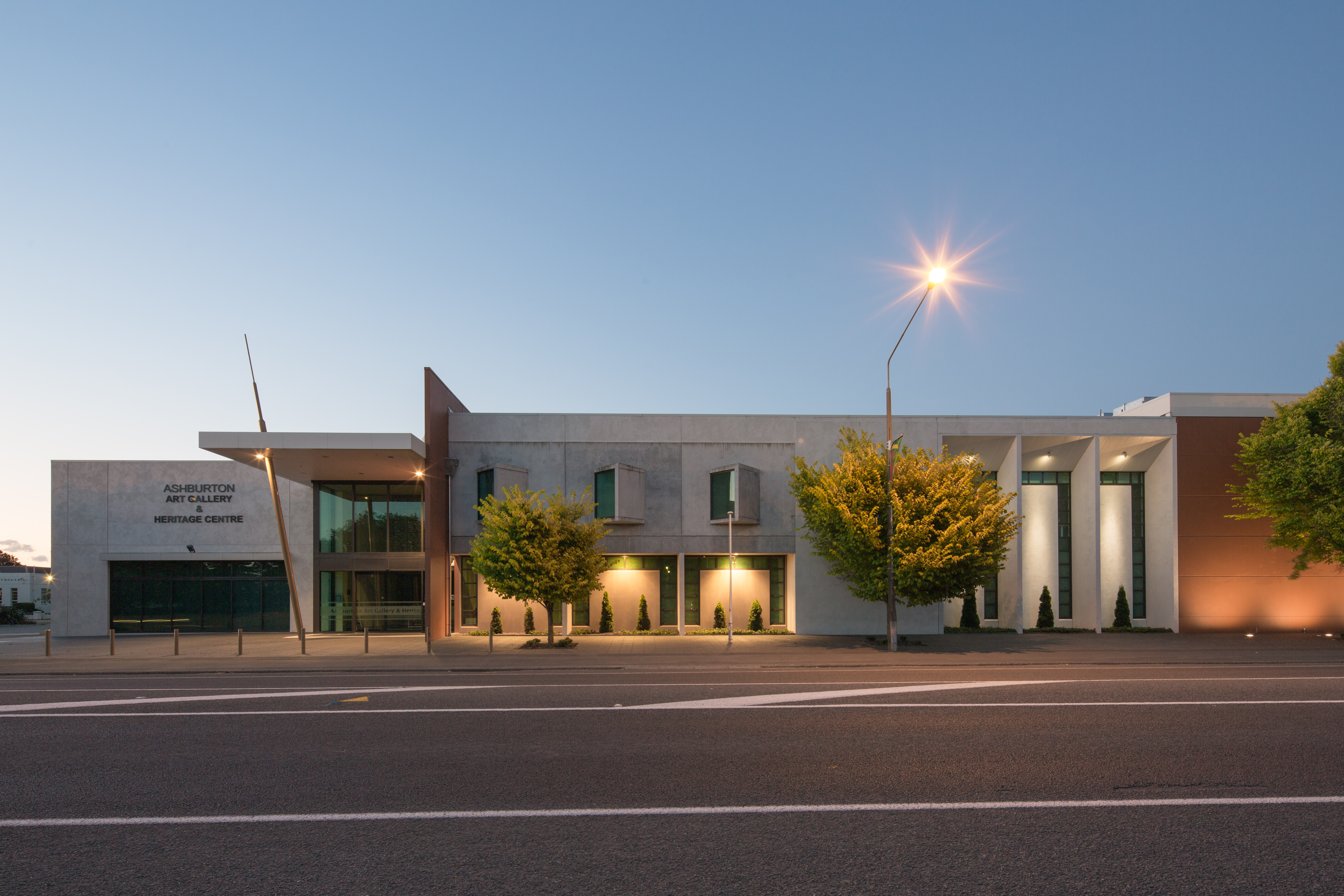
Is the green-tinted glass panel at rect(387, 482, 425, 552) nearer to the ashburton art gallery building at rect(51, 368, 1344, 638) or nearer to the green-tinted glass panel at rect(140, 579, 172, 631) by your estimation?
the ashburton art gallery building at rect(51, 368, 1344, 638)

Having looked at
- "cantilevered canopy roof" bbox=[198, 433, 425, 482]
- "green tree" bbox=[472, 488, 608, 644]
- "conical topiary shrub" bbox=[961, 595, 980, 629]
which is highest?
"cantilevered canopy roof" bbox=[198, 433, 425, 482]

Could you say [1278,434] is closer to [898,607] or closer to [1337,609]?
[1337,609]

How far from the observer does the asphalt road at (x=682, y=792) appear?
4.74 metres

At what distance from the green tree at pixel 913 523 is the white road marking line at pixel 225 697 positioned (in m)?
10.5

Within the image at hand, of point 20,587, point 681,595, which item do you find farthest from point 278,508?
point 20,587

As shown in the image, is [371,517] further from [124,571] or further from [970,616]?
[970,616]

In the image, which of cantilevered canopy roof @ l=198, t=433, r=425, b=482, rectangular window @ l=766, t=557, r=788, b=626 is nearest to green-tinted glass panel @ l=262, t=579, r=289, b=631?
cantilevered canopy roof @ l=198, t=433, r=425, b=482

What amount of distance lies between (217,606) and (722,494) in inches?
781

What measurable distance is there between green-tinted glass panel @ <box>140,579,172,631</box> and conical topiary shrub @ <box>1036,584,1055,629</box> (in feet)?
106

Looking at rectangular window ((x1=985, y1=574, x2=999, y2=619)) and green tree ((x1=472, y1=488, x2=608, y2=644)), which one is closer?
green tree ((x1=472, y1=488, x2=608, y2=644))

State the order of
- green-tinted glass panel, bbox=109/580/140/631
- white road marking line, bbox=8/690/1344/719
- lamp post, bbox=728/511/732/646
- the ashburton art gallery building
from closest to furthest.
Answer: white road marking line, bbox=8/690/1344/719 → lamp post, bbox=728/511/732/646 → the ashburton art gallery building → green-tinted glass panel, bbox=109/580/140/631

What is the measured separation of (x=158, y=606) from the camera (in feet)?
83.5

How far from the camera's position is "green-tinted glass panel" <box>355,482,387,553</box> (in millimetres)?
25062

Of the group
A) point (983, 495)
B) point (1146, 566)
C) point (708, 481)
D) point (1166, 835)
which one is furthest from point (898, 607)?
point (1166, 835)
